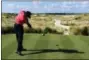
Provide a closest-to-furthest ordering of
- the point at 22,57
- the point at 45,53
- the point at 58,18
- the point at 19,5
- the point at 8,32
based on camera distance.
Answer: the point at 22,57 → the point at 45,53 → the point at 19,5 → the point at 58,18 → the point at 8,32

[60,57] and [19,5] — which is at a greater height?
[19,5]

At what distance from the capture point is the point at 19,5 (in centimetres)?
1123

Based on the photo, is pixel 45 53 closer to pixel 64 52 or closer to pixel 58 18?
pixel 64 52

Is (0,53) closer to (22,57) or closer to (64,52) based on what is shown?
(22,57)

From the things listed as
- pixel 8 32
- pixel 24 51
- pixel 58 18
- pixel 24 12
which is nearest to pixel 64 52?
pixel 24 51

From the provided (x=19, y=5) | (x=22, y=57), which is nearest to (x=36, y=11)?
(x=19, y=5)

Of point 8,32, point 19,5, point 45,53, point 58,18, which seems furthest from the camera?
point 8,32

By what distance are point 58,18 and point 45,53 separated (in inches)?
179

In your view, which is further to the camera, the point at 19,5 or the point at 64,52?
the point at 19,5

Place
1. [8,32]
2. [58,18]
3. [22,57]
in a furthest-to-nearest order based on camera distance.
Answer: [8,32], [58,18], [22,57]

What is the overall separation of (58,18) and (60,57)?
16.5 ft

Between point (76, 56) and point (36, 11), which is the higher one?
point (36, 11)

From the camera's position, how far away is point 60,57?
362 inches

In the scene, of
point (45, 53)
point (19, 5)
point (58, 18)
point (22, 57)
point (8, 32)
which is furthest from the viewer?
point (8, 32)
